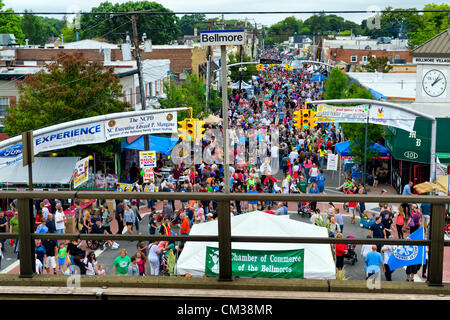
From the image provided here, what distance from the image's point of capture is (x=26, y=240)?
4062mm

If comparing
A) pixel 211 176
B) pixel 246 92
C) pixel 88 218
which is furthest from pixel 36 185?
pixel 246 92

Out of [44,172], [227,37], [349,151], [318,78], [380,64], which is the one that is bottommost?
[44,172]

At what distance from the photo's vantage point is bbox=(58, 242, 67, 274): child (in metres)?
4.74

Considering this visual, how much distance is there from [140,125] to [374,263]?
64.6 ft

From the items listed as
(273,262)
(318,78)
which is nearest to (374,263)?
(273,262)

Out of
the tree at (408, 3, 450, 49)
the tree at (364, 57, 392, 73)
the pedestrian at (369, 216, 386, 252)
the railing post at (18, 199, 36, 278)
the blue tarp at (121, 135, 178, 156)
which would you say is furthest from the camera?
the tree at (408, 3, 450, 49)

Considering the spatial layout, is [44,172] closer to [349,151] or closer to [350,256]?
[349,151]

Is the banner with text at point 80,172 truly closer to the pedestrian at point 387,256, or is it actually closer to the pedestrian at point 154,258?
the pedestrian at point 154,258

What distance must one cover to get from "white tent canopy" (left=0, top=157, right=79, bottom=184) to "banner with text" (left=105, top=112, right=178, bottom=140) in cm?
199

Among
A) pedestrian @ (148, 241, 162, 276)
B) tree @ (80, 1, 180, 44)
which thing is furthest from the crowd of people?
tree @ (80, 1, 180, 44)

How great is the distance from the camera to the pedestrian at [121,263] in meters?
5.17

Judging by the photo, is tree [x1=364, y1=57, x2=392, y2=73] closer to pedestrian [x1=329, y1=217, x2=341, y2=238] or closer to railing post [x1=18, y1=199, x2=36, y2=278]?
pedestrian [x1=329, y1=217, x2=341, y2=238]

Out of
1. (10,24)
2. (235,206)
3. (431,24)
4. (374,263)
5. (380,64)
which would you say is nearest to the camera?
(374,263)

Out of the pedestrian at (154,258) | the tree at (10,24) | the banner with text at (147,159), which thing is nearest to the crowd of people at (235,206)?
the pedestrian at (154,258)
